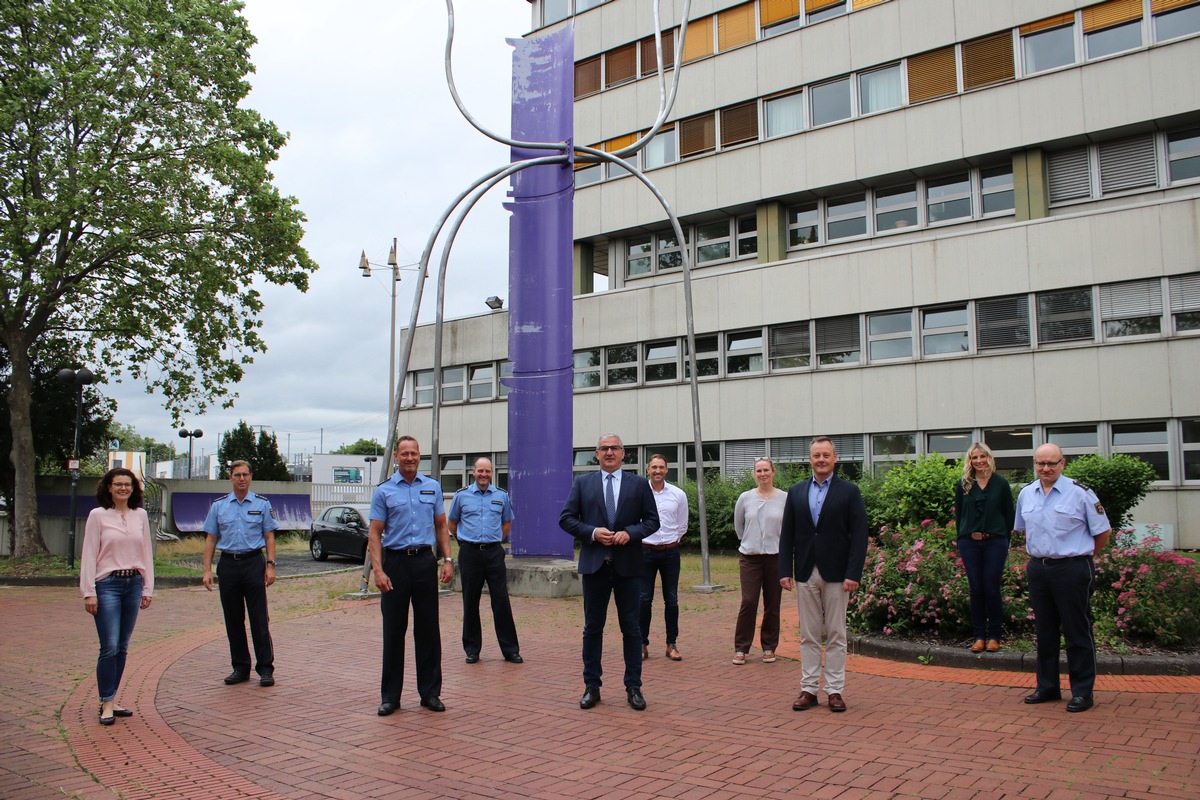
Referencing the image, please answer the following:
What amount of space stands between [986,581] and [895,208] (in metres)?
17.3

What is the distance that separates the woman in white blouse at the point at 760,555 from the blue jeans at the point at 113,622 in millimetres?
5023

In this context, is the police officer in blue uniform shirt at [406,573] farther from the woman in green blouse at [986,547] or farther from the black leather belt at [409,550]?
the woman in green blouse at [986,547]

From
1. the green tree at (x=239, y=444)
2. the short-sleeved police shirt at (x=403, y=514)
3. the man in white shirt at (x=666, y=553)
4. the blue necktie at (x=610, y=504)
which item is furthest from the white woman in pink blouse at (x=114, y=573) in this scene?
the green tree at (x=239, y=444)

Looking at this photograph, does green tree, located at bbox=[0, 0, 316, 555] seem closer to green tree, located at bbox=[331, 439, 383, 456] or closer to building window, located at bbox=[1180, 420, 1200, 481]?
building window, located at bbox=[1180, 420, 1200, 481]

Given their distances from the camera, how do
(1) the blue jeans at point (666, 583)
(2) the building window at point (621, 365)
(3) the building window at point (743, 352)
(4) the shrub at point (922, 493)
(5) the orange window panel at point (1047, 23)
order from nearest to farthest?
(1) the blue jeans at point (666, 583) < (4) the shrub at point (922, 493) < (5) the orange window panel at point (1047, 23) < (3) the building window at point (743, 352) < (2) the building window at point (621, 365)

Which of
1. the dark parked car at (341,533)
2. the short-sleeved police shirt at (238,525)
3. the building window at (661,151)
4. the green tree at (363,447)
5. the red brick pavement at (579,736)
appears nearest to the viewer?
the red brick pavement at (579,736)

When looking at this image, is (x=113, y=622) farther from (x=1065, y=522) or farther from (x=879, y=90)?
(x=879, y=90)

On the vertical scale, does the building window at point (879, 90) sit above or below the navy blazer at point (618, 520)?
above

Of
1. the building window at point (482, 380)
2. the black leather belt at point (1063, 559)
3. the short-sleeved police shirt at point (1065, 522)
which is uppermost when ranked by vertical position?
the building window at point (482, 380)

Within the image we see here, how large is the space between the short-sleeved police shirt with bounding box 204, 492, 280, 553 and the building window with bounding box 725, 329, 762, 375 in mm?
18078

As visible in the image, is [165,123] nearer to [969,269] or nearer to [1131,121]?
[969,269]

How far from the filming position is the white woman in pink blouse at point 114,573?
6.83 m

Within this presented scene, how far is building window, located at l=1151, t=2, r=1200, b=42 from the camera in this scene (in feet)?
65.4

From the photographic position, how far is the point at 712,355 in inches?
1026
